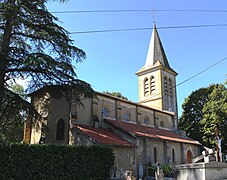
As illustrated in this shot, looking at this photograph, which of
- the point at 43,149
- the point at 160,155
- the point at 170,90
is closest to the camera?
the point at 43,149

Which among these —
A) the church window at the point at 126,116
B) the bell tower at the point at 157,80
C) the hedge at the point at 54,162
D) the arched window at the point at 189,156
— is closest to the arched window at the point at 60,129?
the hedge at the point at 54,162

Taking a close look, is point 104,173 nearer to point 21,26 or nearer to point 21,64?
point 21,64

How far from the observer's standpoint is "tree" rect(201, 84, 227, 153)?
103 feet

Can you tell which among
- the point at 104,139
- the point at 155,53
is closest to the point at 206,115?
the point at 155,53

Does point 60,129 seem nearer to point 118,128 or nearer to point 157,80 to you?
point 118,128

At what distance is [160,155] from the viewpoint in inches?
955

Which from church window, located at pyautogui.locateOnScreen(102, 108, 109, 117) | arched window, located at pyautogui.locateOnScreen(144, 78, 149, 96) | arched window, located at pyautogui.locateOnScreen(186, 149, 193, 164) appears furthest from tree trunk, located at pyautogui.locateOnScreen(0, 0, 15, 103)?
arched window, located at pyautogui.locateOnScreen(144, 78, 149, 96)

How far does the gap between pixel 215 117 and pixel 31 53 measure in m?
26.3

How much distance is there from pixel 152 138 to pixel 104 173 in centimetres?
900

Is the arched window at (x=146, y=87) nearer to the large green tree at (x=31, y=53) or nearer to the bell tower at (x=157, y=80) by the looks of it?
the bell tower at (x=157, y=80)

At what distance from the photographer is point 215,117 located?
31547 mm

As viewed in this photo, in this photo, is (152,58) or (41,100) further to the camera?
(152,58)

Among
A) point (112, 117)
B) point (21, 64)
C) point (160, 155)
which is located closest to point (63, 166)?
point (21, 64)

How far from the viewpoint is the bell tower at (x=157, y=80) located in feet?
114
